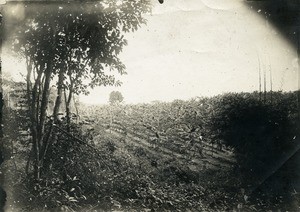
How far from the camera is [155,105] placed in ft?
17.6

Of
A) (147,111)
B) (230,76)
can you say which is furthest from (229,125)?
(147,111)

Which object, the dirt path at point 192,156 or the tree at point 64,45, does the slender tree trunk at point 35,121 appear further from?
the dirt path at point 192,156

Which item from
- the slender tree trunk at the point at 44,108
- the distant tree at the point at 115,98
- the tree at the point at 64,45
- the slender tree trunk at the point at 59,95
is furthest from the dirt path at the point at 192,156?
the slender tree trunk at the point at 44,108

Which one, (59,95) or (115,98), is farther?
(59,95)

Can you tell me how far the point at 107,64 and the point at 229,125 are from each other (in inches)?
86.1

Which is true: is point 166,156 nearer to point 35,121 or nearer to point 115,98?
point 115,98

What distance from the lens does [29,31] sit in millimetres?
5367

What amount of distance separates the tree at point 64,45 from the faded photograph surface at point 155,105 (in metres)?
0.02

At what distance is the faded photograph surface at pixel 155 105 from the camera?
529 cm

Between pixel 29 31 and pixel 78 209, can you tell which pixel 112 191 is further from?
pixel 29 31

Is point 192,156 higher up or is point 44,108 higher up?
point 44,108

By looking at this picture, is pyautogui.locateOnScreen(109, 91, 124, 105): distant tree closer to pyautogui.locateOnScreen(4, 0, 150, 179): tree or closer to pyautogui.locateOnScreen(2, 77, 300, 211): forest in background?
pyautogui.locateOnScreen(2, 77, 300, 211): forest in background

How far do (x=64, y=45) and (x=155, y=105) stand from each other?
1735 millimetres

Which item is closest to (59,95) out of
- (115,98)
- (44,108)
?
(44,108)
